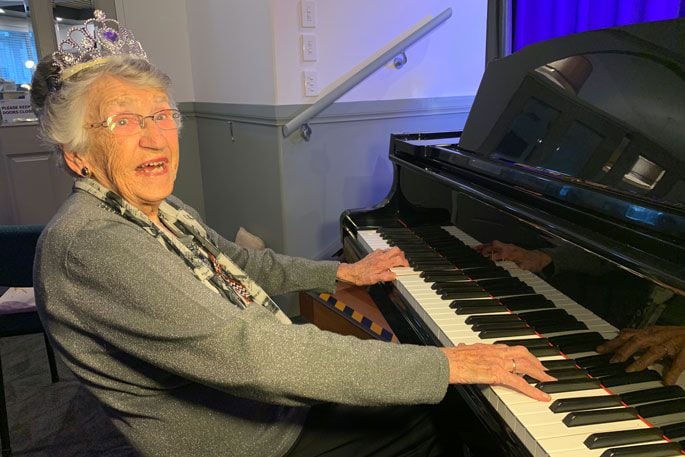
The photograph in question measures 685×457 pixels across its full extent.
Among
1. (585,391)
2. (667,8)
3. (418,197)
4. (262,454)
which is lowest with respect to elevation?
(262,454)

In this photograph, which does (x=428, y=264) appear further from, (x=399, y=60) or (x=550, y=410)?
(x=399, y=60)

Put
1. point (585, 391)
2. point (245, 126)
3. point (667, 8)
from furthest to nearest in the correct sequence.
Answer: point (245, 126) → point (667, 8) → point (585, 391)

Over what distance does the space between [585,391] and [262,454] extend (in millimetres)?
651

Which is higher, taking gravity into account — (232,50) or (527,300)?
(232,50)

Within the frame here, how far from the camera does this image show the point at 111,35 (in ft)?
3.78

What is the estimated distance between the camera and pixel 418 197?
1.74 metres

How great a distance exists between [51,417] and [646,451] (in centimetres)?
235

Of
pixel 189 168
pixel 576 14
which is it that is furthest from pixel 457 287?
pixel 189 168

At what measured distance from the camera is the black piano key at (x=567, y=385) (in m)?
0.88

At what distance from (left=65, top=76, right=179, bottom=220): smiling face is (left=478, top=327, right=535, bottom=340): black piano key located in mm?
750

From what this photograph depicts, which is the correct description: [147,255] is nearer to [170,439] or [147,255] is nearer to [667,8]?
[170,439]

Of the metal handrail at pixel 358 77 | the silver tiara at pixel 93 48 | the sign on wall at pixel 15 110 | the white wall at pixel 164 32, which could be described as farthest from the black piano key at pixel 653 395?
the sign on wall at pixel 15 110

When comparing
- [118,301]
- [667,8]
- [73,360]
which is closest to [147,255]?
[118,301]

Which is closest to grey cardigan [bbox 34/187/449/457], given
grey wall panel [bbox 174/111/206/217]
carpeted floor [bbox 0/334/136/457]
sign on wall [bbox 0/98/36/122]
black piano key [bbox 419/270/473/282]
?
black piano key [bbox 419/270/473/282]
